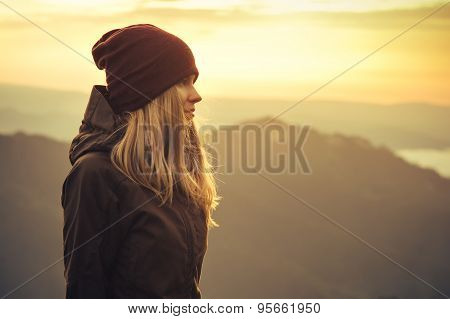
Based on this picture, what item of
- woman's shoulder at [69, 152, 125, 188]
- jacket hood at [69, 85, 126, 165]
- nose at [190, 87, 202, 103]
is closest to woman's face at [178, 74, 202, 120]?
nose at [190, 87, 202, 103]

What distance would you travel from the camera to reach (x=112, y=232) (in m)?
1.85

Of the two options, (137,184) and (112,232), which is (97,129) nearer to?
(137,184)

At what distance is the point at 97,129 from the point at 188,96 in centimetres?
32

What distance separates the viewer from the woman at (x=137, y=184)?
1844 millimetres

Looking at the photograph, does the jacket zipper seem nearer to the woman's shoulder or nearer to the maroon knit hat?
the woman's shoulder

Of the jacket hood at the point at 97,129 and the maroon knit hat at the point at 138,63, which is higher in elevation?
the maroon knit hat at the point at 138,63

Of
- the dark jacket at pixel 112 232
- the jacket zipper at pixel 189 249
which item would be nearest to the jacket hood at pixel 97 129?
the dark jacket at pixel 112 232

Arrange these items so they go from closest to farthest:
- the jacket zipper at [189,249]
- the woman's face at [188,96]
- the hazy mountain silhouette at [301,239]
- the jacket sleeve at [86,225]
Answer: the jacket sleeve at [86,225] → the jacket zipper at [189,249] → the woman's face at [188,96] → the hazy mountain silhouette at [301,239]

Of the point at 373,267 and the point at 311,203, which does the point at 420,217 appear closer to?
the point at 373,267

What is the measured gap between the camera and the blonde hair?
1906mm

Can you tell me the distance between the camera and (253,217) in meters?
6.31

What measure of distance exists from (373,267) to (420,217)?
2.24 ft

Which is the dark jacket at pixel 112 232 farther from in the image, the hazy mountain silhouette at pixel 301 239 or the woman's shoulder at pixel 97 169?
the hazy mountain silhouette at pixel 301 239
